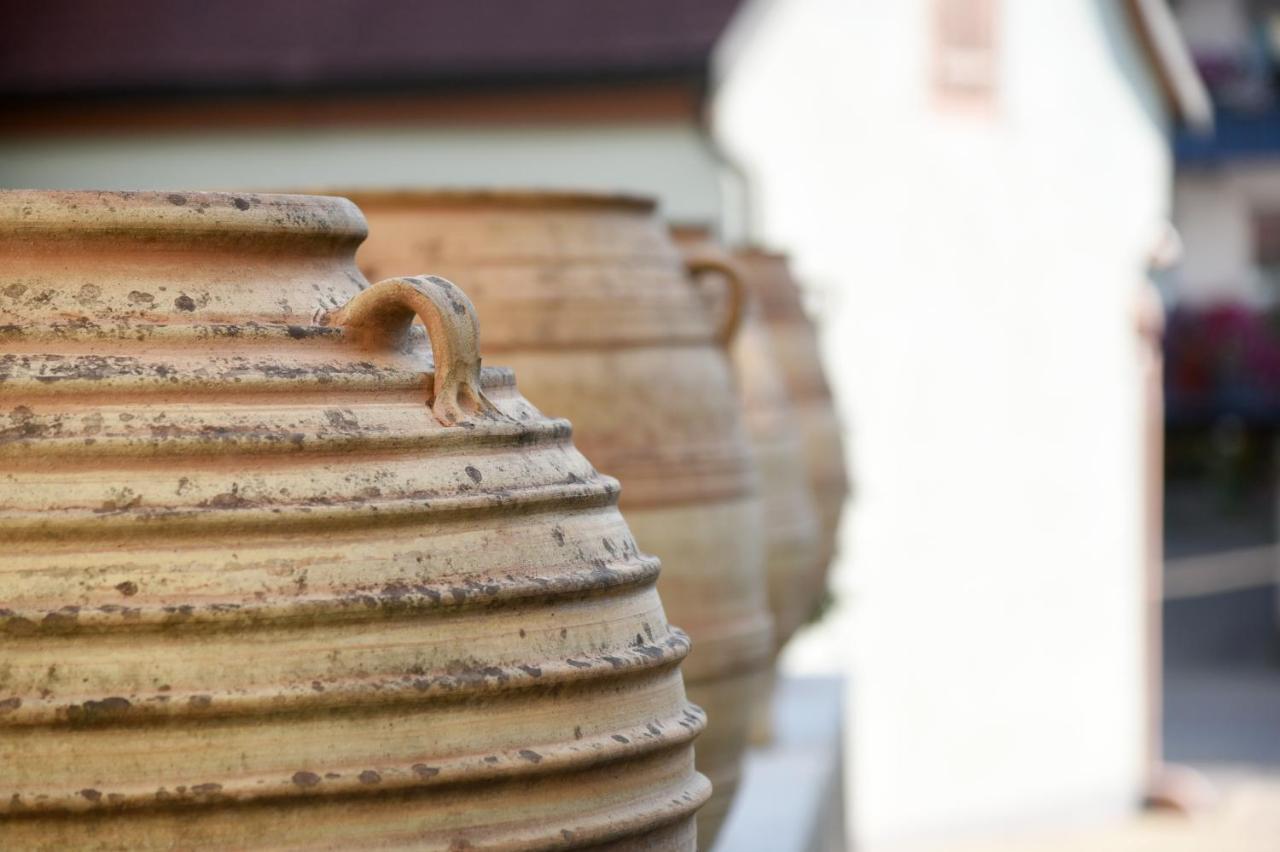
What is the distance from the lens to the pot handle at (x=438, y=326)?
2.21 metres

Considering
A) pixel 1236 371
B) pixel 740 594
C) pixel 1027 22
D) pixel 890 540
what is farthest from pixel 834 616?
pixel 1236 371

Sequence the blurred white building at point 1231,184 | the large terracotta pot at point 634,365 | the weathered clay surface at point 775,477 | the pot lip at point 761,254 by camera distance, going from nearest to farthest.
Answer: the large terracotta pot at point 634,365, the weathered clay surface at point 775,477, the pot lip at point 761,254, the blurred white building at point 1231,184

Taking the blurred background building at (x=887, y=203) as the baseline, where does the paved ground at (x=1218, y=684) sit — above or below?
below

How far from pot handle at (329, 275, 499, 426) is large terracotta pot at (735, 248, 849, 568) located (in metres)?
4.51

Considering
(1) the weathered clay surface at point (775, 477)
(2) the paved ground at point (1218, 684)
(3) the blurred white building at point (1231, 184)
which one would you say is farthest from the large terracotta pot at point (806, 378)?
(3) the blurred white building at point (1231, 184)

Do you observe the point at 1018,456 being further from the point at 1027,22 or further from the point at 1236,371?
the point at 1236,371

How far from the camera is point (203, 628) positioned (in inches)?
77.6

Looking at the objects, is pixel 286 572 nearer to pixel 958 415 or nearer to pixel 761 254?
pixel 761 254

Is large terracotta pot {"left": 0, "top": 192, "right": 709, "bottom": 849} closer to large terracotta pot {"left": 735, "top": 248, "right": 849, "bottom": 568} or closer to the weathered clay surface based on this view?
the weathered clay surface

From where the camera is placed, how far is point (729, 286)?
454 centimetres

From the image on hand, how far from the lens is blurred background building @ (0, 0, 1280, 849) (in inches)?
500

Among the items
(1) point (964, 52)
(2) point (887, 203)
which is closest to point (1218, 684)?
(1) point (964, 52)

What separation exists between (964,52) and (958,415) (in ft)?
7.47

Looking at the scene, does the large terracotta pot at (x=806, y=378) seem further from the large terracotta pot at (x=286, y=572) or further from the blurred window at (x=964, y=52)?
the blurred window at (x=964, y=52)
